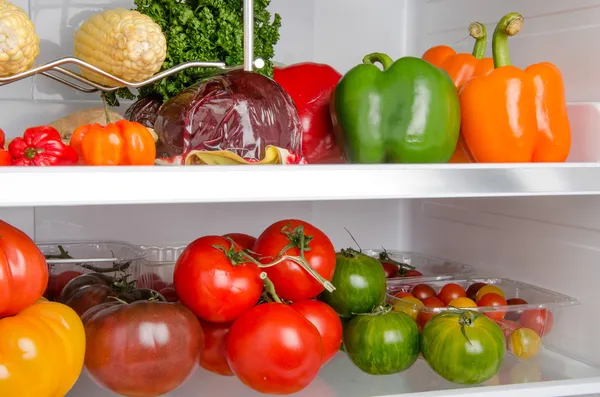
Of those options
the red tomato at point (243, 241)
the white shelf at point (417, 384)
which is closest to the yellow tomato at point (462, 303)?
the white shelf at point (417, 384)

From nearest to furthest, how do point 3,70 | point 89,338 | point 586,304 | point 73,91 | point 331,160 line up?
point 89,338, point 3,70, point 586,304, point 331,160, point 73,91

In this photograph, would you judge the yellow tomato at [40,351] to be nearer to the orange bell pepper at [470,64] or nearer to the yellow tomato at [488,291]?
the yellow tomato at [488,291]

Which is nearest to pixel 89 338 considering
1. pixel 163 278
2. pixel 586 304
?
pixel 163 278

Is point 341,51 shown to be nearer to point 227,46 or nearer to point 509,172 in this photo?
point 227,46

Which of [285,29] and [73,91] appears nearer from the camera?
[73,91]

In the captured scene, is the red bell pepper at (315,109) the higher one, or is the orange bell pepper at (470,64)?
the orange bell pepper at (470,64)

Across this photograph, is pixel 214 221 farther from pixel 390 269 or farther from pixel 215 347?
pixel 215 347

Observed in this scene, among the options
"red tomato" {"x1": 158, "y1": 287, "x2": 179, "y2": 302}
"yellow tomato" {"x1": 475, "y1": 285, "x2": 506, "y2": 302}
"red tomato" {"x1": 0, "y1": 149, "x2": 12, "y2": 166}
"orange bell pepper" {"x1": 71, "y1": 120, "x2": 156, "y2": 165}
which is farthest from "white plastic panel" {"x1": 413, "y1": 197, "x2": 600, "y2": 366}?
"red tomato" {"x1": 0, "y1": 149, "x2": 12, "y2": 166}

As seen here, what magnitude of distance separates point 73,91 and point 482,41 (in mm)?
740

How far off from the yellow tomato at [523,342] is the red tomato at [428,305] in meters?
0.12

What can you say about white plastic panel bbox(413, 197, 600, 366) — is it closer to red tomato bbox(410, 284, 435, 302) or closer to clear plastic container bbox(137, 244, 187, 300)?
red tomato bbox(410, 284, 435, 302)

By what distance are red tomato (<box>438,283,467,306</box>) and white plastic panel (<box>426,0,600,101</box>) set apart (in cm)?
36

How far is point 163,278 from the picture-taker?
3.98ft

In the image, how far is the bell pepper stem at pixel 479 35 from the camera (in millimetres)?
1293
